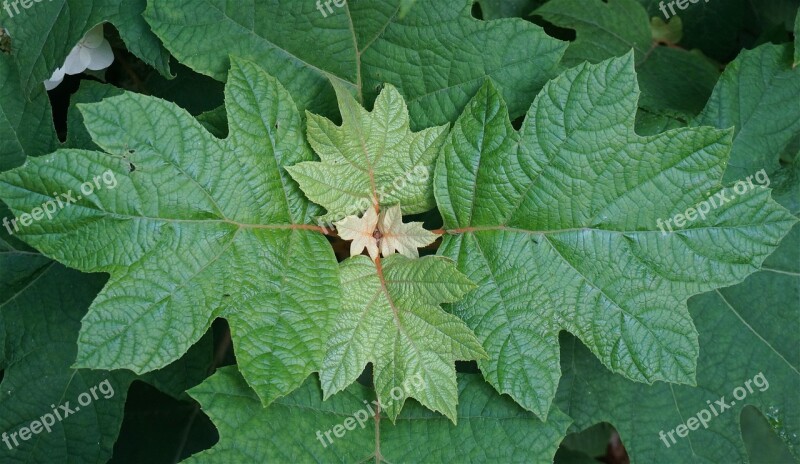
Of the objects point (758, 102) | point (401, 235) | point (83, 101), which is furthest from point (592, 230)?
point (83, 101)

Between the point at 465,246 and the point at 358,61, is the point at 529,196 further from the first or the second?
the point at 358,61

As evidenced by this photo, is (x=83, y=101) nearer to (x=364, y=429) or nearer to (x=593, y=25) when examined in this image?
(x=364, y=429)
